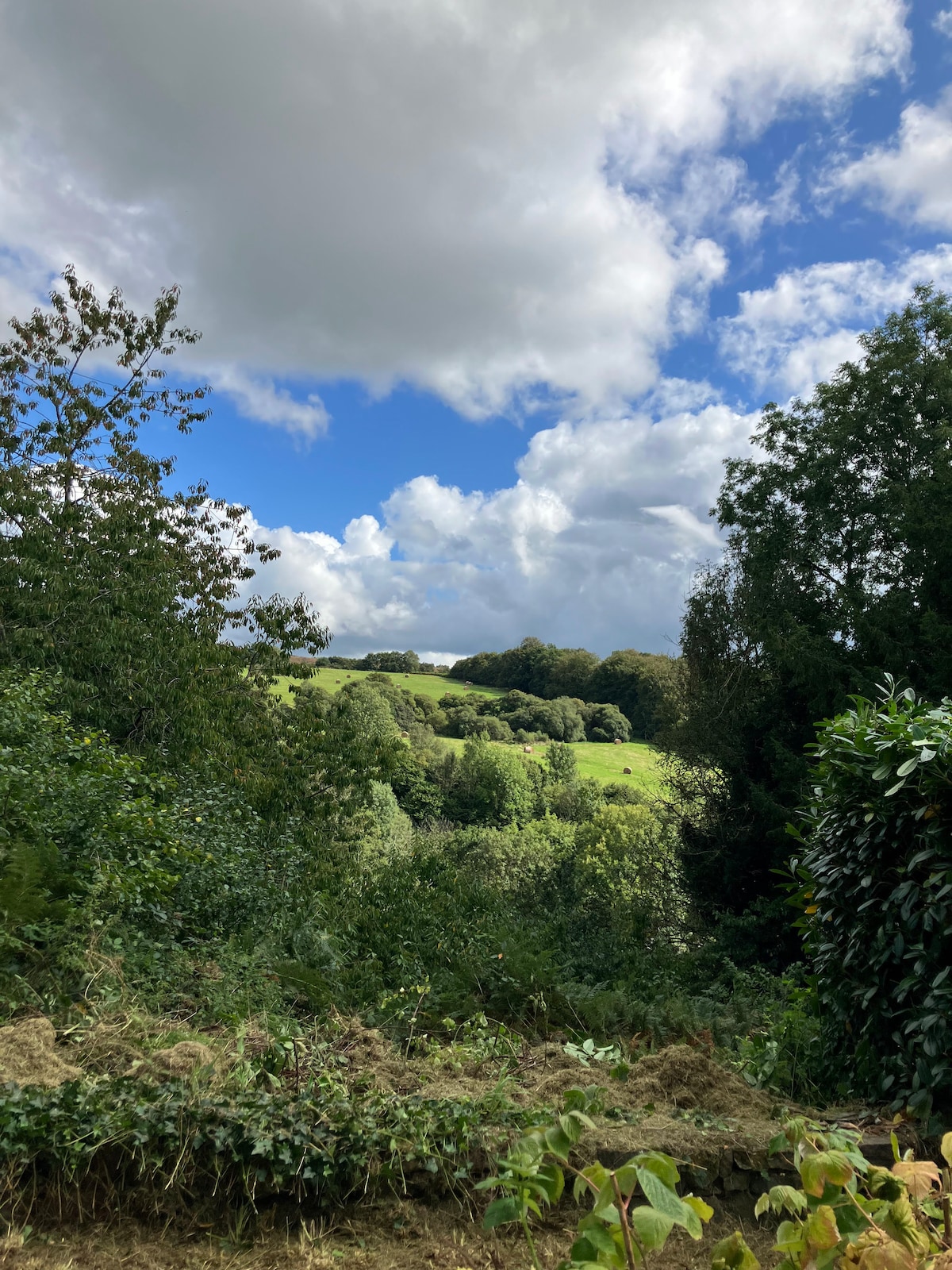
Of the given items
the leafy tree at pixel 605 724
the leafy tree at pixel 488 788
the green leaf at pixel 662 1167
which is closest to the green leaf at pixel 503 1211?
the green leaf at pixel 662 1167

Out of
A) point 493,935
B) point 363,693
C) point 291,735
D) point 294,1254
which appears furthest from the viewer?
point 363,693

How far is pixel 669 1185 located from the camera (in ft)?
4.97

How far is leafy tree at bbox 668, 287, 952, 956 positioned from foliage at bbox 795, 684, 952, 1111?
1325 cm

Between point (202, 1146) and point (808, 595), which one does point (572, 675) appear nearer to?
point (808, 595)

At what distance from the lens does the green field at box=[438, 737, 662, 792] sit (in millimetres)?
61875

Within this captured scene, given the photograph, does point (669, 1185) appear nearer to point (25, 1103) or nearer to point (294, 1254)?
point (294, 1254)

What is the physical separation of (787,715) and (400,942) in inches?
528

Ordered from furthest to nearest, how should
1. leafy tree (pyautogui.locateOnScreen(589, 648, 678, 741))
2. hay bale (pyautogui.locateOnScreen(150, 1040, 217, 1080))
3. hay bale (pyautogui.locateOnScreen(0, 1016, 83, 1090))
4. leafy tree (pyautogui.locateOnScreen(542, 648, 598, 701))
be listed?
leafy tree (pyautogui.locateOnScreen(542, 648, 598, 701)), leafy tree (pyautogui.locateOnScreen(589, 648, 678, 741)), hay bale (pyautogui.locateOnScreen(150, 1040, 217, 1080)), hay bale (pyautogui.locateOnScreen(0, 1016, 83, 1090))

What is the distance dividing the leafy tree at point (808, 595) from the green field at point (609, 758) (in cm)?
3992

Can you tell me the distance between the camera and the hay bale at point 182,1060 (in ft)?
11.5

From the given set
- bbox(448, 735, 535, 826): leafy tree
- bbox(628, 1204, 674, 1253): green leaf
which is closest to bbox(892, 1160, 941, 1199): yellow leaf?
bbox(628, 1204, 674, 1253): green leaf

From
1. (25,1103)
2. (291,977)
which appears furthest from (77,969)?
(291,977)

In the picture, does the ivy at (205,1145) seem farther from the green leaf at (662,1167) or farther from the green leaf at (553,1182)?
the green leaf at (662,1167)

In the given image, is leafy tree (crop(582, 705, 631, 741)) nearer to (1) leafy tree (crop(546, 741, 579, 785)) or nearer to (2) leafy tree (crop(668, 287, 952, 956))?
(1) leafy tree (crop(546, 741, 579, 785))
